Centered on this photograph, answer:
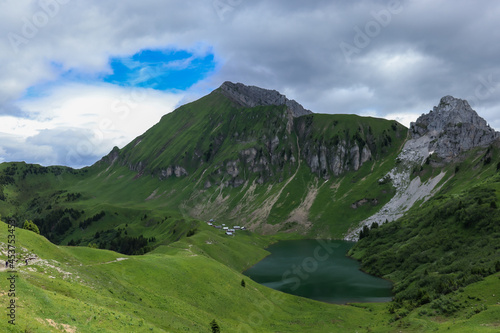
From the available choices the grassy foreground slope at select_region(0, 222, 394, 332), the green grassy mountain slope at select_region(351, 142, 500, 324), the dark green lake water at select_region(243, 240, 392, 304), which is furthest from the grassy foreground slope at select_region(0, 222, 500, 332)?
the dark green lake water at select_region(243, 240, 392, 304)

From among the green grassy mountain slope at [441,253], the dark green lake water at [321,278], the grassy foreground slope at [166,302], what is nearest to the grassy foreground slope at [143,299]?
the grassy foreground slope at [166,302]

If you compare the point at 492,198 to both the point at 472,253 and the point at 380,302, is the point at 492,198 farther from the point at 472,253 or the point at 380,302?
the point at 380,302

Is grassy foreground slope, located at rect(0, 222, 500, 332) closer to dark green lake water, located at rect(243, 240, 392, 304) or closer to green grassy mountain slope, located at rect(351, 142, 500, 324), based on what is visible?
green grassy mountain slope, located at rect(351, 142, 500, 324)

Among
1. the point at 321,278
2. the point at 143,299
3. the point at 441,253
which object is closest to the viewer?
the point at 143,299

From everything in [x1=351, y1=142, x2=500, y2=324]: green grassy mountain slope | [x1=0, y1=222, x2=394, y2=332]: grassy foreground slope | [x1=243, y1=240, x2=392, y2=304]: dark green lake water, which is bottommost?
[x1=243, y1=240, x2=392, y2=304]: dark green lake water

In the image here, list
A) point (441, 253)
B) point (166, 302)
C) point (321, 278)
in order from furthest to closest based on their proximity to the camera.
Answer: point (321, 278)
point (441, 253)
point (166, 302)

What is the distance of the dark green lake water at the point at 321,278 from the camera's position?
102 metres

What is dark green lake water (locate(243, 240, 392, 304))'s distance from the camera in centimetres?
10156

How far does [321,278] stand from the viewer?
126 m

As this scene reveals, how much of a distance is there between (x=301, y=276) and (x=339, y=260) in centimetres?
4054

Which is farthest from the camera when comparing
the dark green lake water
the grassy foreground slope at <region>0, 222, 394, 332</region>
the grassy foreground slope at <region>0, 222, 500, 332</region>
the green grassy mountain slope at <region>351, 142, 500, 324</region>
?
the dark green lake water

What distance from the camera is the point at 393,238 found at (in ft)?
485

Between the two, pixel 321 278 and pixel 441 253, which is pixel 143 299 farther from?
pixel 441 253

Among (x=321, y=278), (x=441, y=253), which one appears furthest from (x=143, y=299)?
(x=441, y=253)
